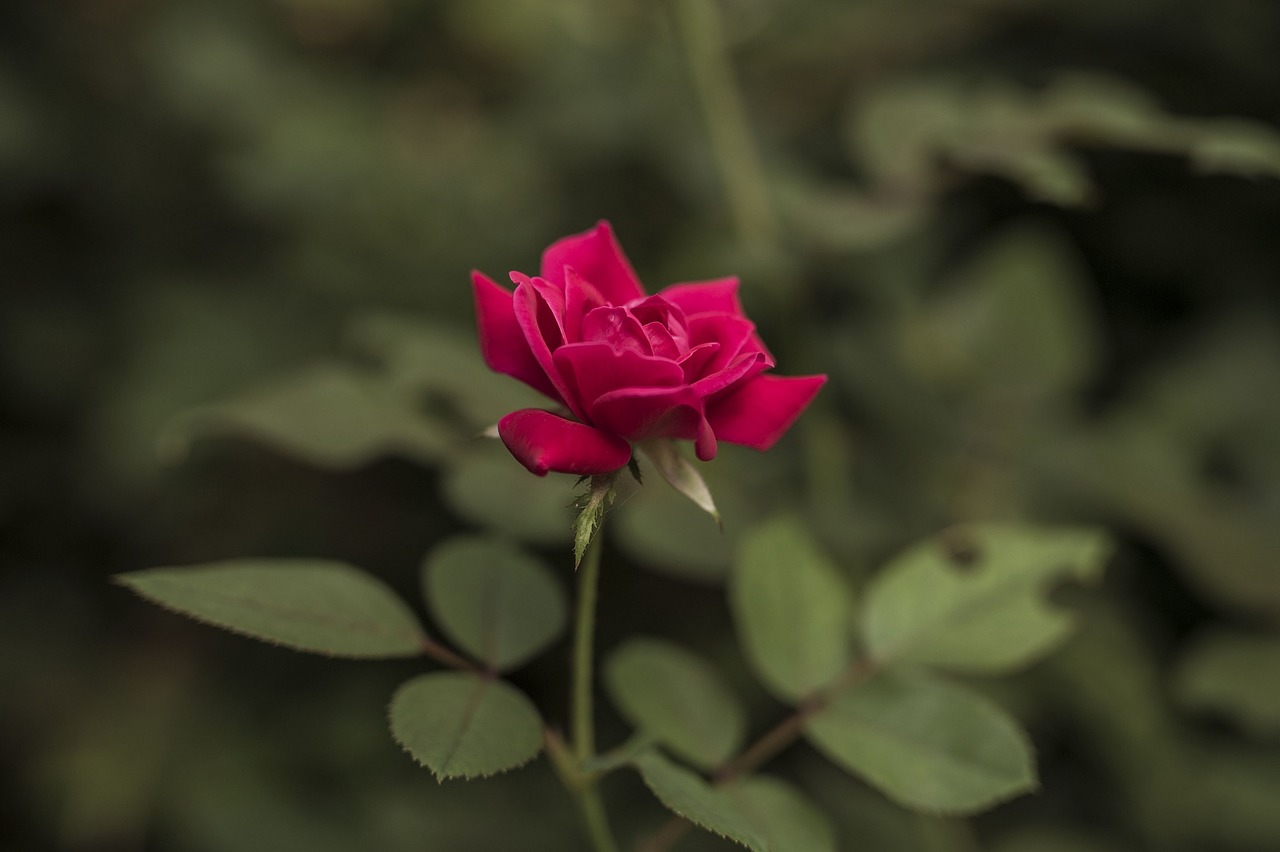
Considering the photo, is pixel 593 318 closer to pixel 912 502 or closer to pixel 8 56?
pixel 912 502

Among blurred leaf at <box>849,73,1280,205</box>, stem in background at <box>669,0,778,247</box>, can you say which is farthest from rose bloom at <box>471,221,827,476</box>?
stem in background at <box>669,0,778,247</box>

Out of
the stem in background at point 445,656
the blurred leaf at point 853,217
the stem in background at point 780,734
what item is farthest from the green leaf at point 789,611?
the blurred leaf at point 853,217

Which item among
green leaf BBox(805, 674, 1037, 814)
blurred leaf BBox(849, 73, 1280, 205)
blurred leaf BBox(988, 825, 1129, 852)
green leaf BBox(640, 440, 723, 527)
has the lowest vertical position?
blurred leaf BBox(988, 825, 1129, 852)

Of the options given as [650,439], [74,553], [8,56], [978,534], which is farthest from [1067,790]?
[8,56]

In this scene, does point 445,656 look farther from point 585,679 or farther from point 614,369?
point 614,369

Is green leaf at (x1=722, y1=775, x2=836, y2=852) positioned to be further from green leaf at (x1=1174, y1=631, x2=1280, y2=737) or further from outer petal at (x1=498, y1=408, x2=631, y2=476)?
green leaf at (x1=1174, y1=631, x2=1280, y2=737)

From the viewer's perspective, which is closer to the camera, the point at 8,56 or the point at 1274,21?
the point at 1274,21

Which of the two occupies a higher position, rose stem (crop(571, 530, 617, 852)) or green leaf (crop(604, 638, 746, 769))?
rose stem (crop(571, 530, 617, 852))
